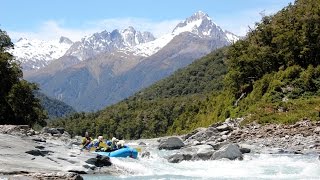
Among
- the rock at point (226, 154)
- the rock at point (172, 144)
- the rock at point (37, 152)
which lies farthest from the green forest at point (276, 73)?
the rock at point (37, 152)

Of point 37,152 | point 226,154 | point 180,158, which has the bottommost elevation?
point 180,158

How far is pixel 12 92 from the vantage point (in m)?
69.2

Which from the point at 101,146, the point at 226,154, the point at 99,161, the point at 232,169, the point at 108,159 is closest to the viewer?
the point at 232,169

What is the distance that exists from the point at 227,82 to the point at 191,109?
35.0m

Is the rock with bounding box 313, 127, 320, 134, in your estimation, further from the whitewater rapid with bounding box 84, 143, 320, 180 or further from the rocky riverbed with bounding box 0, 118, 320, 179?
the whitewater rapid with bounding box 84, 143, 320, 180

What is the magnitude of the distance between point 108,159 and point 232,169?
8128 mm

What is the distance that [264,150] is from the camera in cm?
3975

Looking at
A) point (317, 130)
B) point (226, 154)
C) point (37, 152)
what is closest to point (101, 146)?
point (226, 154)

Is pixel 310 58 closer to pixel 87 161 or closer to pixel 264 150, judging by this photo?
pixel 264 150

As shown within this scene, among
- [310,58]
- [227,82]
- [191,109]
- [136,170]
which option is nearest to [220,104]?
[227,82]

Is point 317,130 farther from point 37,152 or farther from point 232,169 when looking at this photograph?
point 37,152

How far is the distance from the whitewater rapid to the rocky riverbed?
110 cm

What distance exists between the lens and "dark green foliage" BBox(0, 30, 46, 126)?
222 feet

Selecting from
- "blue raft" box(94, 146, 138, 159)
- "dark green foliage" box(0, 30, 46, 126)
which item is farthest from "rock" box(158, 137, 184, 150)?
"dark green foliage" box(0, 30, 46, 126)
